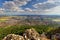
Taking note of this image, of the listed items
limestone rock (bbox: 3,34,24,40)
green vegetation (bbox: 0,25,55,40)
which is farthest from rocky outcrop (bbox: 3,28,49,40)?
green vegetation (bbox: 0,25,55,40)

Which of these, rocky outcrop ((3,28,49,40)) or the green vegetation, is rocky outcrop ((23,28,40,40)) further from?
the green vegetation

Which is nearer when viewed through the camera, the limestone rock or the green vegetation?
the limestone rock

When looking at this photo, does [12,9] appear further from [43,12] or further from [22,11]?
[43,12]

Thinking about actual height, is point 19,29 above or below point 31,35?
above

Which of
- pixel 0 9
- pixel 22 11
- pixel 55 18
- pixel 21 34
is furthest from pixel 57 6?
pixel 0 9

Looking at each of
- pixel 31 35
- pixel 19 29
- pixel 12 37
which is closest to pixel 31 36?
pixel 31 35

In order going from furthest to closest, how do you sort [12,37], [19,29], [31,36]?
[19,29] → [31,36] → [12,37]

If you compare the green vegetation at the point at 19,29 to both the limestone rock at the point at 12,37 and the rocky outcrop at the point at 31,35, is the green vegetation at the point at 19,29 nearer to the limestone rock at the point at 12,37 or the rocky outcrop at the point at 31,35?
the rocky outcrop at the point at 31,35

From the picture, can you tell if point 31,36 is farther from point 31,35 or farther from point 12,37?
point 12,37

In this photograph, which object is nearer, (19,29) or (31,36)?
(31,36)

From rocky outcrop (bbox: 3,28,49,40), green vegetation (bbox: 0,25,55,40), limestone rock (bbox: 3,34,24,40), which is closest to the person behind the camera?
limestone rock (bbox: 3,34,24,40)

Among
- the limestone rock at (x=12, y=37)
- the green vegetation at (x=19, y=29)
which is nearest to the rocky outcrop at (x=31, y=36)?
the limestone rock at (x=12, y=37)

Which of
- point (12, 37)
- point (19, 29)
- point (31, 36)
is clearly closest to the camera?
point (12, 37)

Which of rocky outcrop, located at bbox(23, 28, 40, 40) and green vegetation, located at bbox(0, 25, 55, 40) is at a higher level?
green vegetation, located at bbox(0, 25, 55, 40)
